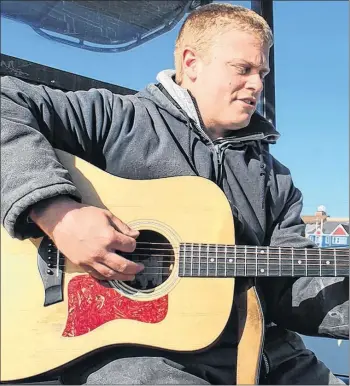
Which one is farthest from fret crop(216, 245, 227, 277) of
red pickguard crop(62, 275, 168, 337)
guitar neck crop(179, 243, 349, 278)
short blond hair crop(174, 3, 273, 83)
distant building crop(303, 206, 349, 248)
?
distant building crop(303, 206, 349, 248)

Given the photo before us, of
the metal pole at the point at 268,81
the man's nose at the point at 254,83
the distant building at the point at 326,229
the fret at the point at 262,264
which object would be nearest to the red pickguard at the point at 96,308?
the fret at the point at 262,264

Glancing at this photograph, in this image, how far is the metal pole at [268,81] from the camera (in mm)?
1759

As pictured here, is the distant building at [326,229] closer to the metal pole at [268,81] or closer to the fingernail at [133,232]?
the metal pole at [268,81]

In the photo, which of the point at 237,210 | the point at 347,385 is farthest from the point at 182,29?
the point at 347,385

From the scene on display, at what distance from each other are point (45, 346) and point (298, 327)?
668mm

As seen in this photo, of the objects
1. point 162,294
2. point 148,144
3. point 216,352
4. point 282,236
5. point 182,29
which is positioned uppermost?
point 182,29

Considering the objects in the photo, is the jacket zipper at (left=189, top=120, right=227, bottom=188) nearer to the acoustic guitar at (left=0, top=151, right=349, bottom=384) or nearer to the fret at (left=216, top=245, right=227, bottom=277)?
the acoustic guitar at (left=0, top=151, right=349, bottom=384)

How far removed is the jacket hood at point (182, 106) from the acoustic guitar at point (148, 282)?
230 mm

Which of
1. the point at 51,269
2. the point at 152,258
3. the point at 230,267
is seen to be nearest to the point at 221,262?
the point at 230,267

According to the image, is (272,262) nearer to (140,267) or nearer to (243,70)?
(140,267)

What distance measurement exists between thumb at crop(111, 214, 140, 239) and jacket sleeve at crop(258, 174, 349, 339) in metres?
0.42

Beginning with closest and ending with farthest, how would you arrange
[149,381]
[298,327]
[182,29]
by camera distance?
1. [149,381]
2. [298,327]
3. [182,29]

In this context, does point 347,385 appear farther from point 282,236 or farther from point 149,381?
point 149,381

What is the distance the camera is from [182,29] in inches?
56.6
